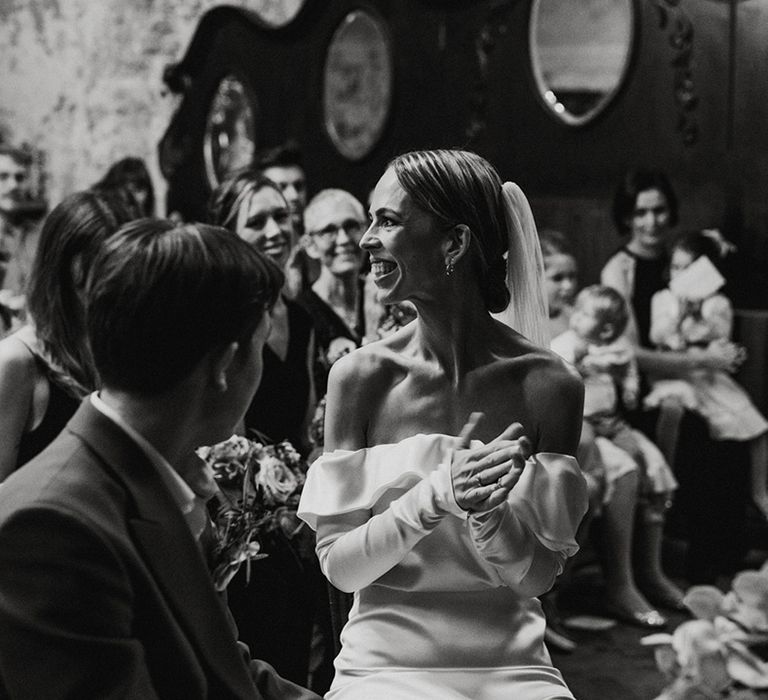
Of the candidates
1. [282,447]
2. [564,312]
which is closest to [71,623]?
[282,447]

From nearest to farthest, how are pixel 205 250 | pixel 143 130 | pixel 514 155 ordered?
pixel 205 250, pixel 514 155, pixel 143 130

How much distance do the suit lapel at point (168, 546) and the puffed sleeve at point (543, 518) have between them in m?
0.74

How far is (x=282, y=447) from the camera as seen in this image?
10.2 ft

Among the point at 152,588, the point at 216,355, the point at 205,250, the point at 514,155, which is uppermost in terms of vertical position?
the point at 205,250

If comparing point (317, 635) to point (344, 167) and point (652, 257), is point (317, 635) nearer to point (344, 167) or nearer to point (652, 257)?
point (652, 257)

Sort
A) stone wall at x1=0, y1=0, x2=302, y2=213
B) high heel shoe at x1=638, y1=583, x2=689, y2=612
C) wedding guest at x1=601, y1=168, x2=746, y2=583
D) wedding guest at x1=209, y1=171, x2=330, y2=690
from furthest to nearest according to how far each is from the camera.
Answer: stone wall at x1=0, y1=0, x2=302, y2=213
wedding guest at x1=601, y1=168, x2=746, y2=583
high heel shoe at x1=638, y1=583, x2=689, y2=612
wedding guest at x1=209, y1=171, x2=330, y2=690

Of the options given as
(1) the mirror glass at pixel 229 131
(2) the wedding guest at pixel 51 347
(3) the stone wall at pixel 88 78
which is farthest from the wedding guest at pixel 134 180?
(2) the wedding guest at pixel 51 347

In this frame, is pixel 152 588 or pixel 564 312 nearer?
pixel 152 588

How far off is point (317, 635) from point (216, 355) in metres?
1.78

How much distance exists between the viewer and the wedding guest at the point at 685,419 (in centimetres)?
→ 600

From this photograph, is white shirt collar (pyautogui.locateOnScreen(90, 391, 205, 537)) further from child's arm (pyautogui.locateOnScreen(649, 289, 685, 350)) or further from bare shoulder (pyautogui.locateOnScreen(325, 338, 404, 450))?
child's arm (pyautogui.locateOnScreen(649, 289, 685, 350))

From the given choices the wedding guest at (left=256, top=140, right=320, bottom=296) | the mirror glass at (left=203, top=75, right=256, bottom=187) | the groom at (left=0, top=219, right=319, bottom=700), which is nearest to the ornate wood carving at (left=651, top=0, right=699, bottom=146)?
the wedding guest at (left=256, top=140, right=320, bottom=296)

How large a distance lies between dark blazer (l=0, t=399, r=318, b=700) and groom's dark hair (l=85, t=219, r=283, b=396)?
0.08m

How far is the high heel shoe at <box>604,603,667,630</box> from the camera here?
534cm
